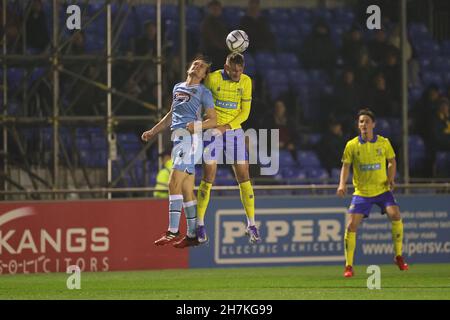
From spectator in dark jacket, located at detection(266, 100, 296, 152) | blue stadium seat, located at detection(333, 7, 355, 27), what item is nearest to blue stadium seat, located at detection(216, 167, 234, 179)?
spectator in dark jacket, located at detection(266, 100, 296, 152)

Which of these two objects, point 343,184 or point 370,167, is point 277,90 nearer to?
point 370,167

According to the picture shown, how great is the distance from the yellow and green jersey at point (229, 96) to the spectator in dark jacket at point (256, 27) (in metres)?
9.22

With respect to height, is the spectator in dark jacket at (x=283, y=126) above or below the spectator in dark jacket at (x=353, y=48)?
below

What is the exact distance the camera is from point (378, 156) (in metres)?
17.7

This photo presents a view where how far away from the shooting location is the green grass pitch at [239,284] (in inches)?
569

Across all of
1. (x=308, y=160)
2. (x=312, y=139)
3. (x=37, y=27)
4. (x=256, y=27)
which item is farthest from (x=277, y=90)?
(x=37, y=27)

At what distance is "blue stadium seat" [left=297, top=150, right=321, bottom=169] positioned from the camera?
22.8 metres

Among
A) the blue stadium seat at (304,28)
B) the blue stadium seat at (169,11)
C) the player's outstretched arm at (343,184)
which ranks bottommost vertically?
the player's outstretched arm at (343,184)

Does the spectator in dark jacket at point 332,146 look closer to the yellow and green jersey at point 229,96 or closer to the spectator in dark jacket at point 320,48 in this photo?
the spectator in dark jacket at point 320,48

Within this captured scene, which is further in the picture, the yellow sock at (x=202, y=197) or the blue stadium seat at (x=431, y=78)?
the blue stadium seat at (x=431, y=78)

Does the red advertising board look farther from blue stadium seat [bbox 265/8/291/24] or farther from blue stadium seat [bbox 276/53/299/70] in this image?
blue stadium seat [bbox 265/8/291/24]

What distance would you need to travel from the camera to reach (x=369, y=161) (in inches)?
696

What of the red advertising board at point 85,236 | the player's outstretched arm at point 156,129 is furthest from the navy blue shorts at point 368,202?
the player's outstretched arm at point 156,129

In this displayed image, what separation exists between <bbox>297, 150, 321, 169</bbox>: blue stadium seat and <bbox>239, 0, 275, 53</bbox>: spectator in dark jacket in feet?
7.63
